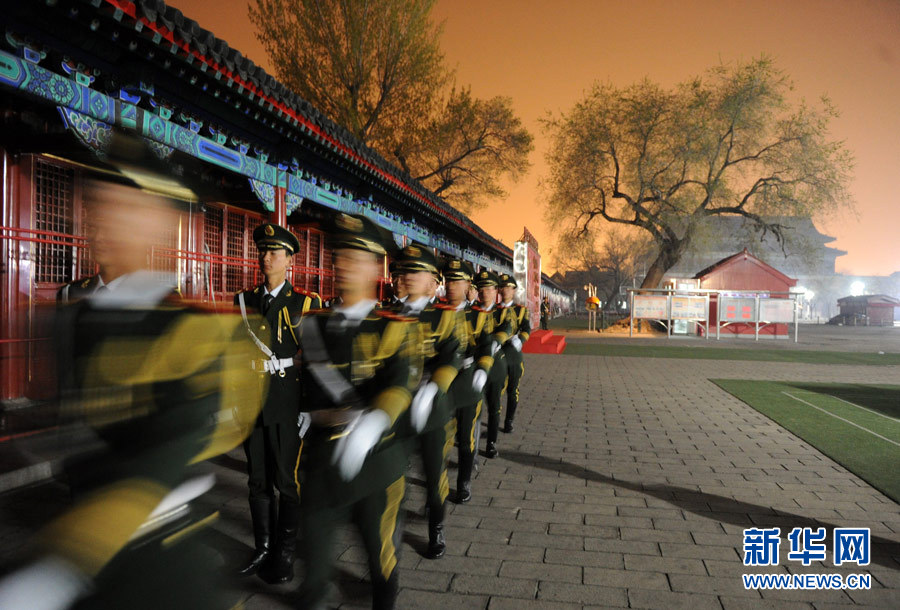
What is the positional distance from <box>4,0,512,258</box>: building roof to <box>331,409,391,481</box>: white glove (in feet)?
12.8

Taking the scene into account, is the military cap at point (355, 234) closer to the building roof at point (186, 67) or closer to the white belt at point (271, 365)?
the white belt at point (271, 365)

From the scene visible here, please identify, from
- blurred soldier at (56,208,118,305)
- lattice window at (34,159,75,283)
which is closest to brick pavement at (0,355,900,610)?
blurred soldier at (56,208,118,305)

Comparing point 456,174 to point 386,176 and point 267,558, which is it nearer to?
point 386,176

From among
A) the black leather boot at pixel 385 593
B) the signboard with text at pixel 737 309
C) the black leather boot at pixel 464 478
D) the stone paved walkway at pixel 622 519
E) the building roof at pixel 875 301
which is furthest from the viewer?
the building roof at pixel 875 301

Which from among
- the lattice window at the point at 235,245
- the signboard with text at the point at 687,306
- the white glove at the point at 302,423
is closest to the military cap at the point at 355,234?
the white glove at the point at 302,423

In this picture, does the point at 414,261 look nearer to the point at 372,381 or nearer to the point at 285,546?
the point at 372,381

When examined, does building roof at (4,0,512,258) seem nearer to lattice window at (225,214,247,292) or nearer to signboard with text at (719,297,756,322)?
lattice window at (225,214,247,292)

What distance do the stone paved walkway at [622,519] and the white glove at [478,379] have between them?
38.1 inches

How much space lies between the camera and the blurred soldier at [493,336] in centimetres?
552

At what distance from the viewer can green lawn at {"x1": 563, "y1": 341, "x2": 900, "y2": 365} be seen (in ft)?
55.6

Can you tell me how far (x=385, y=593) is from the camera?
2279mm

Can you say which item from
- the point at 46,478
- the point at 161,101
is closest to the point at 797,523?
the point at 46,478

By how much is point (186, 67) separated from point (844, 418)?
967cm

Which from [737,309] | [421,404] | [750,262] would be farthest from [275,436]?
[750,262]
